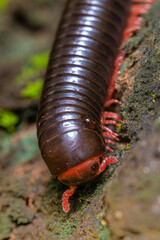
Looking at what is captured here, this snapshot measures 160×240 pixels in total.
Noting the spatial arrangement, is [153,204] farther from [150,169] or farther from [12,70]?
[12,70]

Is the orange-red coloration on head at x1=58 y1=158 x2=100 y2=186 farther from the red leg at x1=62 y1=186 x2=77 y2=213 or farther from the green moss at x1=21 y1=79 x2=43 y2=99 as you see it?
→ the green moss at x1=21 y1=79 x2=43 y2=99

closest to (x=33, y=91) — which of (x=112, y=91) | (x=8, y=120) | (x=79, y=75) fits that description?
(x=8, y=120)

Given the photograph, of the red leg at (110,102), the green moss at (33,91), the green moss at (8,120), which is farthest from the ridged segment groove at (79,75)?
the green moss at (8,120)

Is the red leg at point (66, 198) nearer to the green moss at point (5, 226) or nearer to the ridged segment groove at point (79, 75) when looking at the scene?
the ridged segment groove at point (79, 75)

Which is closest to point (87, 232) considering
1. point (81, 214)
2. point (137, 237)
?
point (81, 214)

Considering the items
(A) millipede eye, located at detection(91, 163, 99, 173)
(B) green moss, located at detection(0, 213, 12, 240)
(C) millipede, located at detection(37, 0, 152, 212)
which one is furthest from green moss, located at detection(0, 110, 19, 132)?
(A) millipede eye, located at detection(91, 163, 99, 173)

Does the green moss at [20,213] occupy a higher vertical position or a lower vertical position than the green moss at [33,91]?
lower
